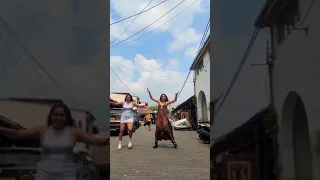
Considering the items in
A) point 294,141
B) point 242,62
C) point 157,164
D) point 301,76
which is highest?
point 242,62

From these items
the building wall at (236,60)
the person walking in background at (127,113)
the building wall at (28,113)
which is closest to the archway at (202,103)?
the person walking in background at (127,113)

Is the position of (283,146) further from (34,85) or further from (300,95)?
(34,85)

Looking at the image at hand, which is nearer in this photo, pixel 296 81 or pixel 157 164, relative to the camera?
pixel 296 81

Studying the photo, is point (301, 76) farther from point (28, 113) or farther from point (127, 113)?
point (127, 113)

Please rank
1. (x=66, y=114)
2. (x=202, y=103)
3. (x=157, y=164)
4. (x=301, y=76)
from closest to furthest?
1. (x=301, y=76)
2. (x=66, y=114)
3. (x=157, y=164)
4. (x=202, y=103)

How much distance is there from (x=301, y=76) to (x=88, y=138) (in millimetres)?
1434

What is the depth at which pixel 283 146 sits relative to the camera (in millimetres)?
2352

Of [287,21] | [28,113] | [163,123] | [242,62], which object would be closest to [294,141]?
[242,62]

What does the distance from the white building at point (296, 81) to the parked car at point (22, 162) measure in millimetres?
1339

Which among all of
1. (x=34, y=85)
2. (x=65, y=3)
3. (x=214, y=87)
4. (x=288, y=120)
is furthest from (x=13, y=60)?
(x=288, y=120)

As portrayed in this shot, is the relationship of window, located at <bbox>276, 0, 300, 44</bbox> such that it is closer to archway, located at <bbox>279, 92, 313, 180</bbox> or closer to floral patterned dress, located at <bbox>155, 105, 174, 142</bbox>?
archway, located at <bbox>279, 92, 313, 180</bbox>

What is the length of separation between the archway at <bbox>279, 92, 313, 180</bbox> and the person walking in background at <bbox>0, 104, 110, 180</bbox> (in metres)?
1.19

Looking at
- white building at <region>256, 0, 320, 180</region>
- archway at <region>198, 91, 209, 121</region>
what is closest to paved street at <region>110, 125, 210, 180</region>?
white building at <region>256, 0, 320, 180</region>

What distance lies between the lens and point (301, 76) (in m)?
2.20
